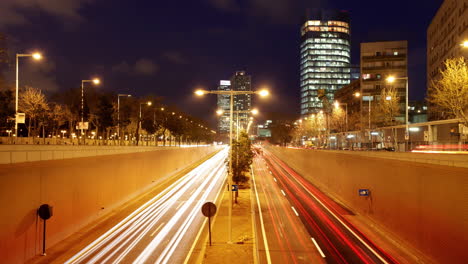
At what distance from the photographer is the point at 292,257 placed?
59.9 feet

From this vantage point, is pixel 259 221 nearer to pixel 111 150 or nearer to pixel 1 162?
pixel 111 150

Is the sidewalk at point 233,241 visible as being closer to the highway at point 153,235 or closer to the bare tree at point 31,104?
the highway at point 153,235

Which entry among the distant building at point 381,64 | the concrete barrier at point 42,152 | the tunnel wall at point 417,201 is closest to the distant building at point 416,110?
the distant building at point 381,64

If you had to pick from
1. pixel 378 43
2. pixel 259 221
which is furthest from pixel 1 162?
pixel 378 43

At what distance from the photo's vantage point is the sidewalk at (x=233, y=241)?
56.0 ft

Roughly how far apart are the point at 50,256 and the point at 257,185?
107 feet

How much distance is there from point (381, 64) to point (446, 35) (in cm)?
3711

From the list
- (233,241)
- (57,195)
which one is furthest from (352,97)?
(57,195)

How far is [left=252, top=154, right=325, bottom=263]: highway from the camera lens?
60.2ft

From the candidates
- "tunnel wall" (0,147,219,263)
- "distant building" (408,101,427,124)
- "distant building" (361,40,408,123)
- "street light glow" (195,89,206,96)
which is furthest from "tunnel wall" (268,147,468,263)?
"distant building" (408,101,427,124)

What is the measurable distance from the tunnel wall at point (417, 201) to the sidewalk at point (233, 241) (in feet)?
29.5

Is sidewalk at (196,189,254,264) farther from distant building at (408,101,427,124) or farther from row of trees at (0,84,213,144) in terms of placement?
distant building at (408,101,427,124)

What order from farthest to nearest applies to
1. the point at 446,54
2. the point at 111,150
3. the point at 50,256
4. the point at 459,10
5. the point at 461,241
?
1. the point at 446,54
2. the point at 459,10
3. the point at 111,150
4. the point at 50,256
5. the point at 461,241

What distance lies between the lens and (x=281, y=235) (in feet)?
74.4
